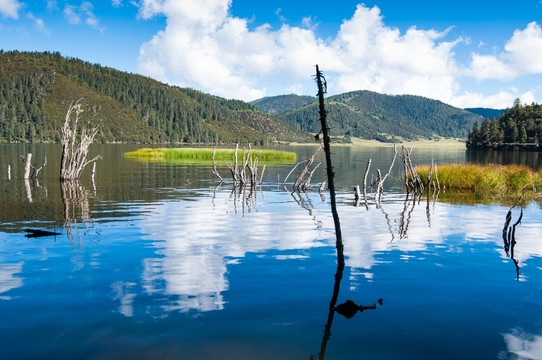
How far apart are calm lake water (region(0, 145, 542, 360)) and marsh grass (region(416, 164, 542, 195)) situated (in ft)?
46.5

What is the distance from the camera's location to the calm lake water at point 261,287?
28.7ft

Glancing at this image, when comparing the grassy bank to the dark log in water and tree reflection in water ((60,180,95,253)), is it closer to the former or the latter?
tree reflection in water ((60,180,95,253))

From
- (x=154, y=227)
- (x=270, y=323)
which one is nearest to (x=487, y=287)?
(x=270, y=323)

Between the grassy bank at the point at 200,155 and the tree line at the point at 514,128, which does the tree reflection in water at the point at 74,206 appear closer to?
the grassy bank at the point at 200,155

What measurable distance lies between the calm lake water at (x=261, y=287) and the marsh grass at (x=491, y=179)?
14.2 m

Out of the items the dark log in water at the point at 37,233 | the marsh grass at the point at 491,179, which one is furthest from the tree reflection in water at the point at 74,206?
the marsh grass at the point at 491,179

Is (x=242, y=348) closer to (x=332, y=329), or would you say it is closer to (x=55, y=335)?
(x=332, y=329)

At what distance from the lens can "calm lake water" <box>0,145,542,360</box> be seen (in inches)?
344

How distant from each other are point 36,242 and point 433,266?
47.7 ft

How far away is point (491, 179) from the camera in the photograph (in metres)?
38.2

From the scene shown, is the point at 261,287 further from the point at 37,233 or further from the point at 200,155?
the point at 200,155

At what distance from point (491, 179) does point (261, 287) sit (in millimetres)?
32604

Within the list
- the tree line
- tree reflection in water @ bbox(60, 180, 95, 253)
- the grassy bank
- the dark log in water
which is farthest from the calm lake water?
the tree line

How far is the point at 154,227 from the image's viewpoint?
20750 mm
